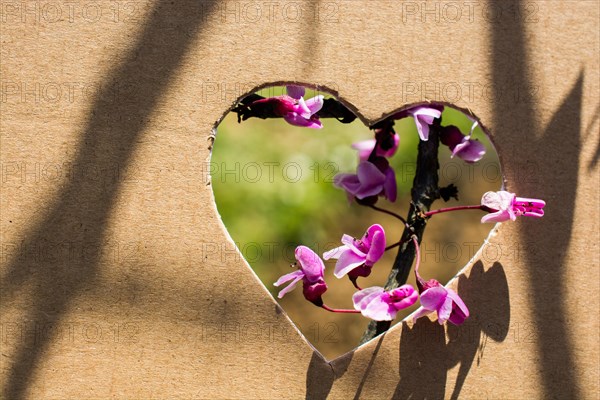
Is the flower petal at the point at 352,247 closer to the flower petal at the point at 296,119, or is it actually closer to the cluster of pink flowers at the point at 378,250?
the cluster of pink flowers at the point at 378,250

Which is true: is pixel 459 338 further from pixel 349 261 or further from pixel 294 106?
pixel 294 106

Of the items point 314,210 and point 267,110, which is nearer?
point 267,110

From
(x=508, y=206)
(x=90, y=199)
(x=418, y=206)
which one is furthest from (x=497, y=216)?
(x=90, y=199)

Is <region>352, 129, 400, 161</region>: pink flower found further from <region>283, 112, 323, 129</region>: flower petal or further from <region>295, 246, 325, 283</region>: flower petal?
<region>295, 246, 325, 283</region>: flower petal

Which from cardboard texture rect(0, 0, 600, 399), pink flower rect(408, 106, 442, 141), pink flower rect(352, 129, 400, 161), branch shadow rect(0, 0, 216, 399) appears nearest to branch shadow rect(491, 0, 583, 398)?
cardboard texture rect(0, 0, 600, 399)

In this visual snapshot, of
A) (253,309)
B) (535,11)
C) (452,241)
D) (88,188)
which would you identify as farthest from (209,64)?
(452,241)

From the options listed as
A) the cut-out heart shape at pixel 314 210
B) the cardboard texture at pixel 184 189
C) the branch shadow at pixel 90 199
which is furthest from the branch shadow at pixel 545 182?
the cut-out heart shape at pixel 314 210

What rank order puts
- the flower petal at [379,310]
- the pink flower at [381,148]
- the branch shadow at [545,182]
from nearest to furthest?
the flower petal at [379,310]
the branch shadow at [545,182]
the pink flower at [381,148]
